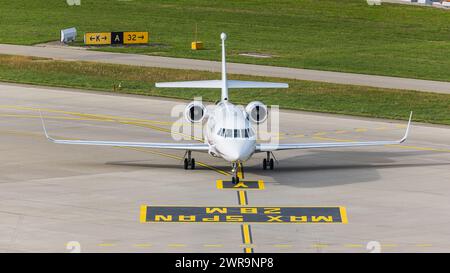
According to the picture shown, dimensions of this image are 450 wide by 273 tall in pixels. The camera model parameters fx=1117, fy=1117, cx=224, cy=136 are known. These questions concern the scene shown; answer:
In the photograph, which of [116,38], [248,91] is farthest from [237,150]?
[116,38]

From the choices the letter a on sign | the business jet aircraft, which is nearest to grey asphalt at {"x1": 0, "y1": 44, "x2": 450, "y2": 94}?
the letter a on sign

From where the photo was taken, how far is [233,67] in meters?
88.9

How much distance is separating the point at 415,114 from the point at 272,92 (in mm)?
11319

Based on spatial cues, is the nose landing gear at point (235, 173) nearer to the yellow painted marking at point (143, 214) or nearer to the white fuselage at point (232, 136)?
the white fuselage at point (232, 136)

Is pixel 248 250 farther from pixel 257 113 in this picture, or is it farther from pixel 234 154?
pixel 257 113

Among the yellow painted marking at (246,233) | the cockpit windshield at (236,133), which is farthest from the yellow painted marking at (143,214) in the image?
the cockpit windshield at (236,133)

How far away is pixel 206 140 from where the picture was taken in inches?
2066

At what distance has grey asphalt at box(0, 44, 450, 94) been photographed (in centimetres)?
8350

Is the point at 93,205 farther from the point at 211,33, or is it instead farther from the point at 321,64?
the point at 211,33

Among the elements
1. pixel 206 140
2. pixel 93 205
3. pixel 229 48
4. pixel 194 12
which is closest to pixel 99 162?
pixel 206 140

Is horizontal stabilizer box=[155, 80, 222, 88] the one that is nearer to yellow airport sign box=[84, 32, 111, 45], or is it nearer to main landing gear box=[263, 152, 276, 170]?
main landing gear box=[263, 152, 276, 170]

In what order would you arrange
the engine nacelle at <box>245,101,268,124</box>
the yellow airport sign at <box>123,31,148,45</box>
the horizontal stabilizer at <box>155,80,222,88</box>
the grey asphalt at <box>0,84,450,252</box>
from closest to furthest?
the grey asphalt at <box>0,84,450,252</box> < the horizontal stabilizer at <box>155,80,222,88</box> < the engine nacelle at <box>245,101,268,124</box> < the yellow airport sign at <box>123,31,148,45</box>

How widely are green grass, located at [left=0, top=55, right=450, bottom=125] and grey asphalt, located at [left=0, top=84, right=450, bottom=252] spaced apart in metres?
3.15

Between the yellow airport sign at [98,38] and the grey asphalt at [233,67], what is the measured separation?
291 cm
